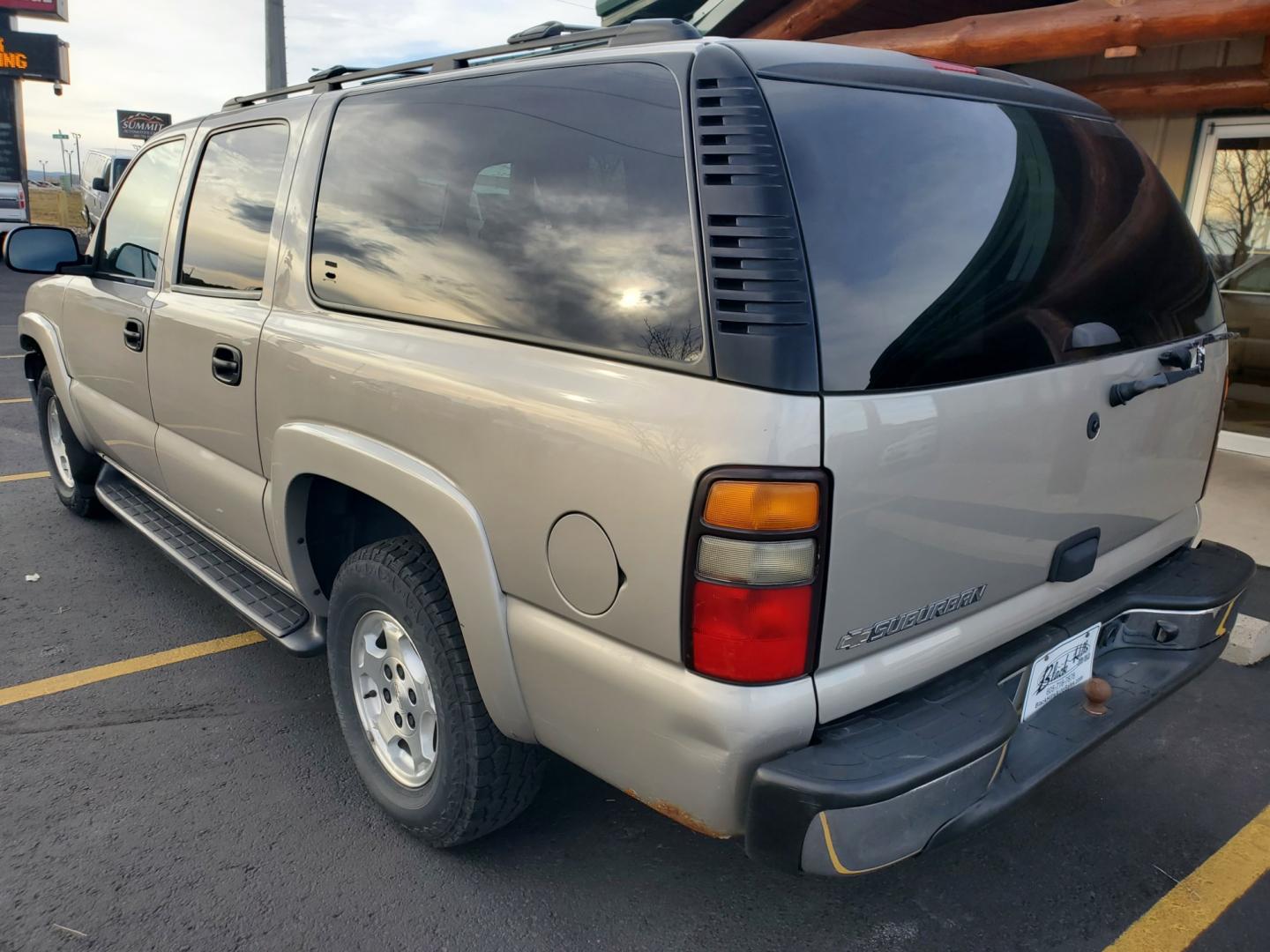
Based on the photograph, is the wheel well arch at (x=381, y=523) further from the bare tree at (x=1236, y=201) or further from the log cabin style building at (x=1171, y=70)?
the bare tree at (x=1236, y=201)

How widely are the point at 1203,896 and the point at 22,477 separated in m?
6.55

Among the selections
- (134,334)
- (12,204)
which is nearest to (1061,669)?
(134,334)

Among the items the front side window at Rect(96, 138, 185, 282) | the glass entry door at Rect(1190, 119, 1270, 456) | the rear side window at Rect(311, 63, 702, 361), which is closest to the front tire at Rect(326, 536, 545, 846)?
the rear side window at Rect(311, 63, 702, 361)

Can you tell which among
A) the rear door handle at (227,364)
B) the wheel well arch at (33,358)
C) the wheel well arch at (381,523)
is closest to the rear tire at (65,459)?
the wheel well arch at (33,358)

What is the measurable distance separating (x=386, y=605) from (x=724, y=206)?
137cm

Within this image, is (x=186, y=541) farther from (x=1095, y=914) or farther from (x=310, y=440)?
(x=1095, y=914)

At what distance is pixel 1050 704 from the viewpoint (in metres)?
2.29

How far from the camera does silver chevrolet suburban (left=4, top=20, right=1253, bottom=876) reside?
1725mm

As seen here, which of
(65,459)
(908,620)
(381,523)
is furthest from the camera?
(65,459)

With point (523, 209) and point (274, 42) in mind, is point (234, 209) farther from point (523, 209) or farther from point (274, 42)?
point (274, 42)

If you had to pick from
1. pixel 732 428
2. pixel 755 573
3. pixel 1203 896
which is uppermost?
pixel 732 428

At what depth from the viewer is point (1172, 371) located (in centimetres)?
236

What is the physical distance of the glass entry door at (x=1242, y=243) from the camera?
6.41 m

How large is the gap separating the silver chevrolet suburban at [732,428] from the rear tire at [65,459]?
2.47 meters
